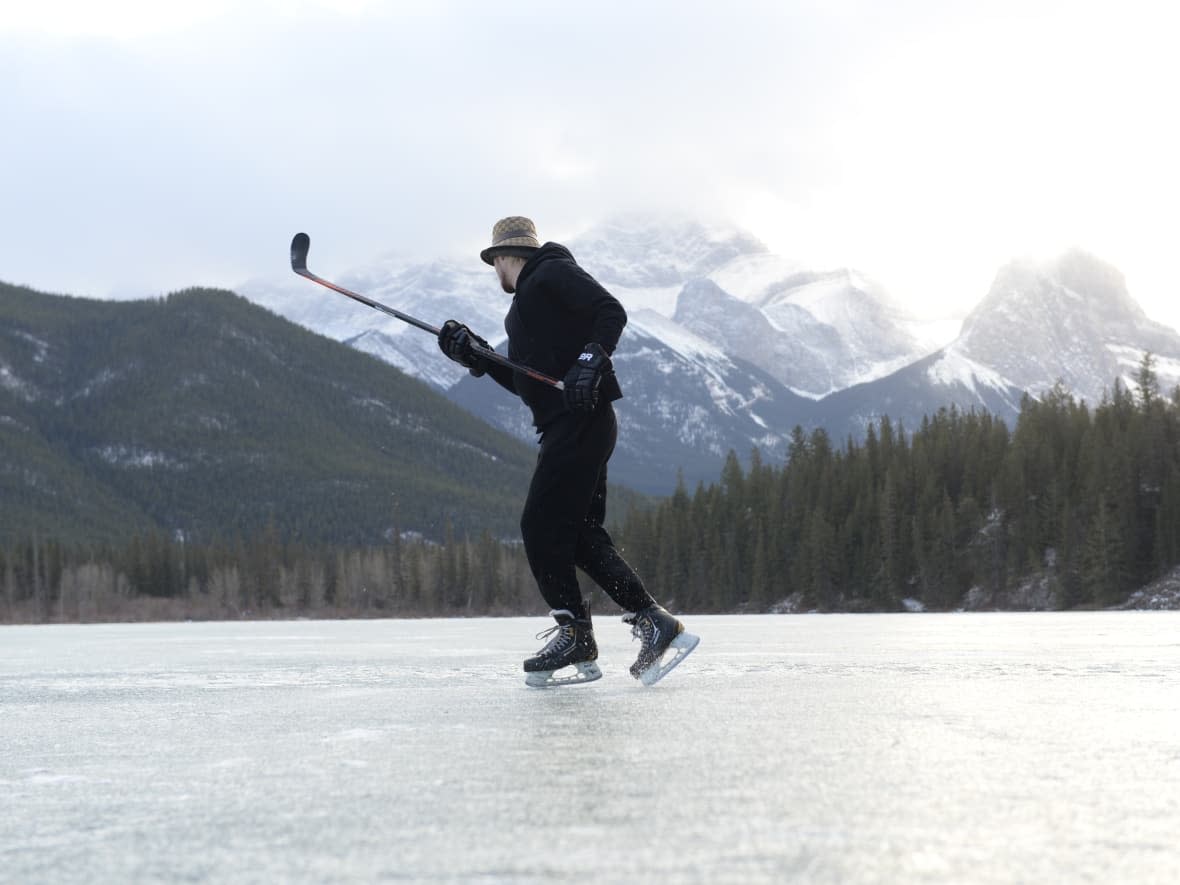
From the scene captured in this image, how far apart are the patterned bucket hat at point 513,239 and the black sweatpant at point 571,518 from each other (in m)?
1.08

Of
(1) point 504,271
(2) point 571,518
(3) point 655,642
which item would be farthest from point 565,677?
(1) point 504,271

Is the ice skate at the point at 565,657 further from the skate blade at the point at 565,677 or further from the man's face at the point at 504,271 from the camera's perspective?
the man's face at the point at 504,271

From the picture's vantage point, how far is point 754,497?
388 feet

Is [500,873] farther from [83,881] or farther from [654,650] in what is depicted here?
[654,650]

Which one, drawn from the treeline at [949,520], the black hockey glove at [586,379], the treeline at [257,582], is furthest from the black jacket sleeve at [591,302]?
the treeline at [257,582]

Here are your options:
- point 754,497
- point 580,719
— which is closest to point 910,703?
point 580,719

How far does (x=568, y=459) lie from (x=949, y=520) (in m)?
95.0

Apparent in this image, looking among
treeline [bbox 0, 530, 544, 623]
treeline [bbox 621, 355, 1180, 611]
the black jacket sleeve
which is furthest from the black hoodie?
treeline [bbox 0, 530, 544, 623]

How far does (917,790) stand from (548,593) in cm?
424

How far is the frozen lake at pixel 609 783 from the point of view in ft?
9.61

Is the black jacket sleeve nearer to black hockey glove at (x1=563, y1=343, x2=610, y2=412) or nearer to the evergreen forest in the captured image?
black hockey glove at (x1=563, y1=343, x2=610, y2=412)

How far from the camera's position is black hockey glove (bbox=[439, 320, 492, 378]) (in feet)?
26.2

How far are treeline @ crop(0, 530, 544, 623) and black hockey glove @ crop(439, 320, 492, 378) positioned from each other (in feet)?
399

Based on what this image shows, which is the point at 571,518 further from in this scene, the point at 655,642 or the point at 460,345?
the point at 460,345
